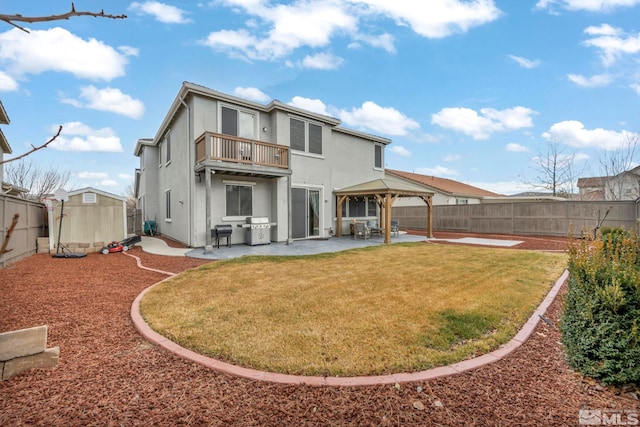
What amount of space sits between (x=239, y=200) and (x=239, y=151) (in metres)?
2.05

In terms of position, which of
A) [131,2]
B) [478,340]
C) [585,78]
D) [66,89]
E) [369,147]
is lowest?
[478,340]

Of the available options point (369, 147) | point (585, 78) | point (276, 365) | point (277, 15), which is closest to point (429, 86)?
point (369, 147)

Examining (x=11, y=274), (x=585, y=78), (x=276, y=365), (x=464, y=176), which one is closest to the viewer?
(x=276, y=365)

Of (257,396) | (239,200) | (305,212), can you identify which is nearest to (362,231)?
(305,212)

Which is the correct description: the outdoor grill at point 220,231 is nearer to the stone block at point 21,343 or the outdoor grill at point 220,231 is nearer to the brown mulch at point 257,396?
the brown mulch at point 257,396

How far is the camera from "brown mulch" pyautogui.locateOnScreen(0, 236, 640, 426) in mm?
2229

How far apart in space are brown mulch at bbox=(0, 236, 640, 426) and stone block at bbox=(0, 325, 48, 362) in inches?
8.4

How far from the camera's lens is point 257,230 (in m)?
11.9

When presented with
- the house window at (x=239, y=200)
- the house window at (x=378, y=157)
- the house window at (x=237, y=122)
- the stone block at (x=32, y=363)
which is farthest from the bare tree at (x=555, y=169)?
the stone block at (x=32, y=363)

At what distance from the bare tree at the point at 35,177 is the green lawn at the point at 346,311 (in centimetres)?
2046

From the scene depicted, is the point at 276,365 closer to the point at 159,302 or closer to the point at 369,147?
the point at 159,302

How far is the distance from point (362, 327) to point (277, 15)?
7358 millimetres

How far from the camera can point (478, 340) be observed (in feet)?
11.7

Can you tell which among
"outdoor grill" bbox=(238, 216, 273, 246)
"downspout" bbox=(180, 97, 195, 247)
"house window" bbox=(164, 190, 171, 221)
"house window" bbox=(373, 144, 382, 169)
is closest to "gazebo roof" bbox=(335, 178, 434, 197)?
"house window" bbox=(373, 144, 382, 169)
